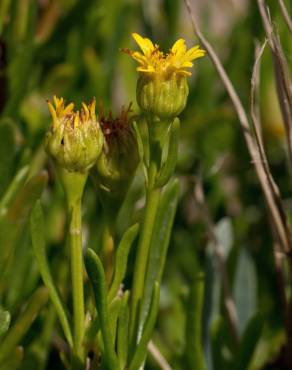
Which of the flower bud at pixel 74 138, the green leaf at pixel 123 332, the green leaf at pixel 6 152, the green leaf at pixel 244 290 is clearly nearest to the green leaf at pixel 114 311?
the green leaf at pixel 123 332

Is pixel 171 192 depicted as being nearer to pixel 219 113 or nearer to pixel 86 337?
pixel 86 337

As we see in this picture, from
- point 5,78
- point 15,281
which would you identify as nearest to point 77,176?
point 15,281

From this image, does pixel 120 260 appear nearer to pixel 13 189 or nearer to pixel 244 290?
pixel 13 189

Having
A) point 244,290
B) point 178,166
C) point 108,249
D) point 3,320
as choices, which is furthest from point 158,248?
point 178,166

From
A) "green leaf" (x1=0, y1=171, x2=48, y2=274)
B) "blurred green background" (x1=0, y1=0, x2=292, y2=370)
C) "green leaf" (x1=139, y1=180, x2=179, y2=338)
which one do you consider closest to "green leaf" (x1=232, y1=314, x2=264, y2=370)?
"blurred green background" (x1=0, y1=0, x2=292, y2=370)

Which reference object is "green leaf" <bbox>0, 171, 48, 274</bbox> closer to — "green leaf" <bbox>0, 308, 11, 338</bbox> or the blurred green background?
the blurred green background

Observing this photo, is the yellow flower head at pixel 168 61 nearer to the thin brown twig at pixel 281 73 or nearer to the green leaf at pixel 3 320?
the thin brown twig at pixel 281 73
